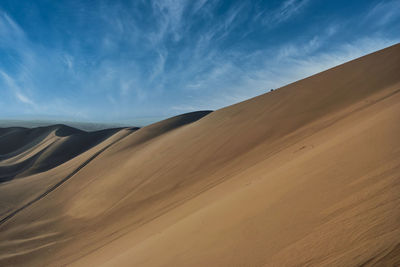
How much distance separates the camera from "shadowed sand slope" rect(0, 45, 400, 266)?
6.54 ft

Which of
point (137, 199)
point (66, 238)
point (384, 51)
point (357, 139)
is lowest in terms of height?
point (66, 238)

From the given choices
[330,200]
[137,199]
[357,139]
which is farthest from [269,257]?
[137,199]

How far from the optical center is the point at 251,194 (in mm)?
3752

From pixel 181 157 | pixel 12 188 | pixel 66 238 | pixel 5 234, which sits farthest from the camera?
pixel 12 188

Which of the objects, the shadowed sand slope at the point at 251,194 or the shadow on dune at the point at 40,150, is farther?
the shadow on dune at the point at 40,150

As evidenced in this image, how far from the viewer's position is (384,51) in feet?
39.7

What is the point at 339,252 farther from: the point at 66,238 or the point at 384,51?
the point at 384,51

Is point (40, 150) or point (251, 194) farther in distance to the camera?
point (40, 150)

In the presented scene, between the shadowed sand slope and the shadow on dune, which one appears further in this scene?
the shadow on dune

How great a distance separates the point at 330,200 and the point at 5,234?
12.0 metres

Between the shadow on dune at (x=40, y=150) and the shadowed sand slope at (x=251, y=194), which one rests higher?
the shadow on dune at (x=40, y=150)

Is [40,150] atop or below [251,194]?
atop

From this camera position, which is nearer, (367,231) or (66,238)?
(367,231)

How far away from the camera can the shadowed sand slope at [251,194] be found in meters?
1.99
